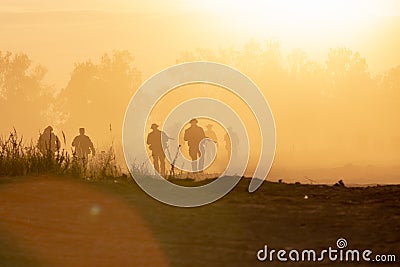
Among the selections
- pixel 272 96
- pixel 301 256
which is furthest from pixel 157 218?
pixel 272 96

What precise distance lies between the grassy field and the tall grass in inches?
85.2

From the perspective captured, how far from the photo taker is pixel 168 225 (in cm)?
1491

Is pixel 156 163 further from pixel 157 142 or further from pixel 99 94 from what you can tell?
pixel 99 94

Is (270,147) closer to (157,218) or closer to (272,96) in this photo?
(157,218)

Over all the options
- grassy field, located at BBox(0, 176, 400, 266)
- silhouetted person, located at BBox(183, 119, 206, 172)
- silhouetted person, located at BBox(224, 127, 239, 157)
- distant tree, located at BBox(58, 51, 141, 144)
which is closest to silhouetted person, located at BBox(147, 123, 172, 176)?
silhouetted person, located at BBox(183, 119, 206, 172)

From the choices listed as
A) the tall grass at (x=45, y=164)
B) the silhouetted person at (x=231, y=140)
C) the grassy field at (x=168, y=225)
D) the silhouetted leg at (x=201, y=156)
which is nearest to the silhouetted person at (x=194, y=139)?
the silhouetted leg at (x=201, y=156)

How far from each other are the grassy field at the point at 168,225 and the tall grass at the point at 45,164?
2.16 meters

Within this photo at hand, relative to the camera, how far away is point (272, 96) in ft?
258

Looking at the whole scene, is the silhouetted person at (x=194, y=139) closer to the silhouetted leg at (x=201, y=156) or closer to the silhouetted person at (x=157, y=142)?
the silhouetted leg at (x=201, y=156)

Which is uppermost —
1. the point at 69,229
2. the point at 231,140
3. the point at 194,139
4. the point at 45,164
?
the point at 231,140

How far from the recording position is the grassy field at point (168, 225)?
12.9 m

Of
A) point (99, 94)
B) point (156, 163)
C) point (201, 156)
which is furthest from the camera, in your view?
point (99, 94)

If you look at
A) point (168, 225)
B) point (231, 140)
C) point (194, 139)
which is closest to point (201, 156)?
point (194, 139)

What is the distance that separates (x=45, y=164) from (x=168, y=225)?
6.84 meters
